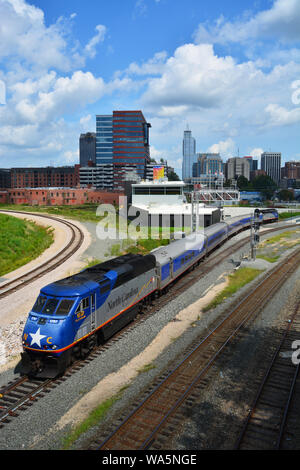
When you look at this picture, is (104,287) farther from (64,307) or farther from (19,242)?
(19,242)

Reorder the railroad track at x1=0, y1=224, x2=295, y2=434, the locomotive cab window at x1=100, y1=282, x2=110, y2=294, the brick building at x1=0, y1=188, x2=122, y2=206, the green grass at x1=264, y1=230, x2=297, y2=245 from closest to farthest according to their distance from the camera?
the railroad track at x1=0, y1=224, x2=295, y2=434
the locomotive cab window at x1=100, y1=282, x2=110, y2=294
the green grass at x1=264, y1=230, x2=297, y2=245
the brick building at x1=0, y1=188, x2=122, y2=206

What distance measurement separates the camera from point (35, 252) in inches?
1527

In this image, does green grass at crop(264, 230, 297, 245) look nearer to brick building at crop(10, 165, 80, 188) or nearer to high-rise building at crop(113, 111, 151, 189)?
high-rise building at crop(113, 111, 151, 189)

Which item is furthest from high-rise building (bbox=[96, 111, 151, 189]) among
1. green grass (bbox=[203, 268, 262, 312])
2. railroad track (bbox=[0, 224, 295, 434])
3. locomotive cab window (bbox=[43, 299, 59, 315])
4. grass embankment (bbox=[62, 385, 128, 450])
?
grass embankment (bbox=[62, 385, 128, 450])

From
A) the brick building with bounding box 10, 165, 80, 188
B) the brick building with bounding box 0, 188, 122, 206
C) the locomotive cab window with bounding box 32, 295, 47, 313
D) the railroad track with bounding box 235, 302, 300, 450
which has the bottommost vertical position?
the railroad track with bounding box 235, 302, 300, 450

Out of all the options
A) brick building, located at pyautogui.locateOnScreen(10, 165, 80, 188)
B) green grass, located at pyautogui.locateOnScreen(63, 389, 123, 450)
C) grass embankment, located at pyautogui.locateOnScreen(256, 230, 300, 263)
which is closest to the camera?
green grass, located at pyautogui.locateOnScreen(63, 389, 123, 450)

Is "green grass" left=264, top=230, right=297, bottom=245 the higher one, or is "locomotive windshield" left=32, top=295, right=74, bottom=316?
"locomotive windshield" left=32, top=295, right=74, bottom=316

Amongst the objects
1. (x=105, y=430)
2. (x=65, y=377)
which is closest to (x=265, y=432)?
(x=105, y=430)

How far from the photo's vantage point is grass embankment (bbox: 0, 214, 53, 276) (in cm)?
3497

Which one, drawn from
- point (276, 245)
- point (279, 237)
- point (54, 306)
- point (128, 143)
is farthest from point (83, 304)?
point (128, 143)

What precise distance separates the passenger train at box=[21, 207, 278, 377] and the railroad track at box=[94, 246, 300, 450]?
3991mm

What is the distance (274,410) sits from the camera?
42.1ft

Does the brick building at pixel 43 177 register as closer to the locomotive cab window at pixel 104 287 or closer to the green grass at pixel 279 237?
the green grass at pixel 279 237

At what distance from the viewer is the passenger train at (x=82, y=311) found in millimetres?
14047
